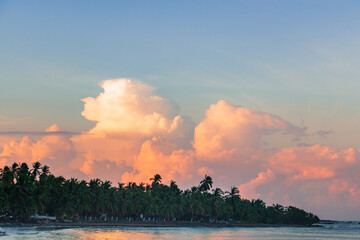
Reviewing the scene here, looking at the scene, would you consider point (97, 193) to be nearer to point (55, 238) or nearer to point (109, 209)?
point (109, 209)

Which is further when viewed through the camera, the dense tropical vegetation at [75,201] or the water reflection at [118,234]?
the dense tropical vegetation at [75,201]

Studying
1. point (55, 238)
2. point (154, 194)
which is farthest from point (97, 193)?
point (55, 238)

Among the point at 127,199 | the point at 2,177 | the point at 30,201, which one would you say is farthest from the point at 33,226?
the point at 127,199

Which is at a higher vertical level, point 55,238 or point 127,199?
point 127,199

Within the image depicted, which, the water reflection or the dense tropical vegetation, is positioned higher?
the dense tropical vegetation

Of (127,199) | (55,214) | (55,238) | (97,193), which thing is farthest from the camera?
(127,199)

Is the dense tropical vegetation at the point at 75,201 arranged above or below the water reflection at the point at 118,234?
above

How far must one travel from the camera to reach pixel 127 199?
171 meters

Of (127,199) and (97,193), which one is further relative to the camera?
(127,199)

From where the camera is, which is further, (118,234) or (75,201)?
(75,201)

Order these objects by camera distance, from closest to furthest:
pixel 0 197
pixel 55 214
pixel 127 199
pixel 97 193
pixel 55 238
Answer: pixel 55 238 < pixel 0 197 < pixel 55 214 < pixel 97 193 < pixel 127 199

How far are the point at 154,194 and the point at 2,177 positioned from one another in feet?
252

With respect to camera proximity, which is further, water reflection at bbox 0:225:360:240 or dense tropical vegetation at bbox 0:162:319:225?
dense tropical vegetation at bbox 0:162:319:225

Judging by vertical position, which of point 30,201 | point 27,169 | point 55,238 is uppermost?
point 27,169
